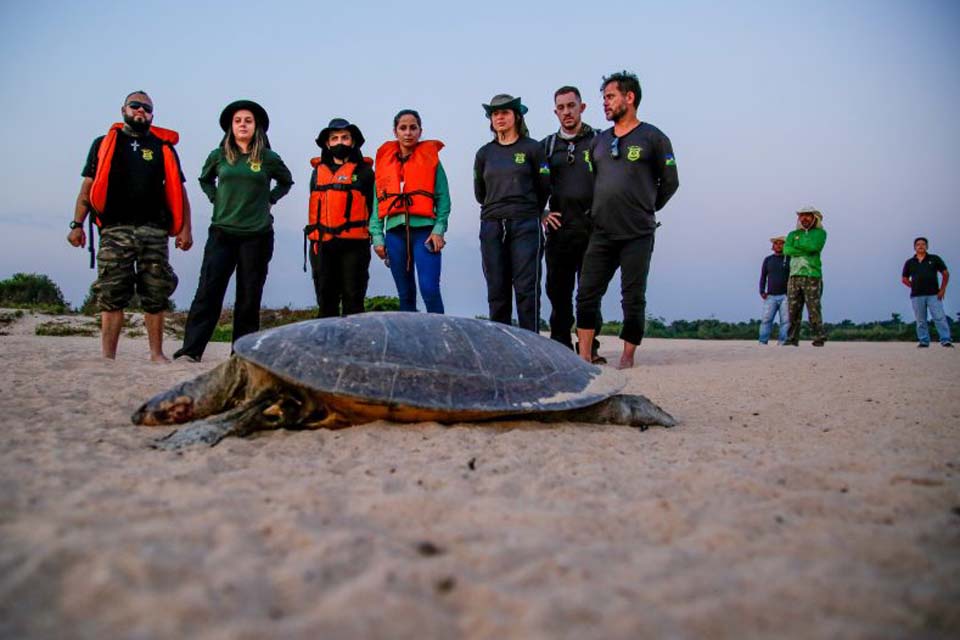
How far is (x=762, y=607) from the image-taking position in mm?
1271

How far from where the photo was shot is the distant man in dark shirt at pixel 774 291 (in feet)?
39.3

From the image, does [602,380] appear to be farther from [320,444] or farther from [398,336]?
[320,444]

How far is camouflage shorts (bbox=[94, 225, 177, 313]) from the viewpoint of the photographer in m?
5.52

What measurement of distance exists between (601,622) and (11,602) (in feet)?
4.39

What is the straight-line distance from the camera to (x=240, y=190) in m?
5.95

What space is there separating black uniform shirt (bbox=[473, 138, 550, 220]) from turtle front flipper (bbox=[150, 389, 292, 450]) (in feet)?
12.6

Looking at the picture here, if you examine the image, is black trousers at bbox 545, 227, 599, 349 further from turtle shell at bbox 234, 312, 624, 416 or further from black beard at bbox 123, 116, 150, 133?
black beard at bbox 123, 116, 150, 133

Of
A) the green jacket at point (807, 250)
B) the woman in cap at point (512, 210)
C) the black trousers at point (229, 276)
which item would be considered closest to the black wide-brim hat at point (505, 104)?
the woman in cap at point (512, 210)

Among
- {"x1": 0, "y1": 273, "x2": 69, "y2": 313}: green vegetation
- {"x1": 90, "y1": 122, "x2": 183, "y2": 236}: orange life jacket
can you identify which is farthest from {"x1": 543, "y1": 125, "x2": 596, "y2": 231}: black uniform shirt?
{"x1": 0, "y1": 273, "x2": 69, "y2": 313}: green vegetation

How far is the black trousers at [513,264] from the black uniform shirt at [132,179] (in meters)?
3.46

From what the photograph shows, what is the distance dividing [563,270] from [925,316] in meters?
8.90

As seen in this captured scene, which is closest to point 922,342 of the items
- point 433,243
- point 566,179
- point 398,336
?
point 566,179

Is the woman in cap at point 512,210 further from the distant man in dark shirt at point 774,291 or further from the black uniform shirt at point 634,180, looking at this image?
the distant man in dark shirt at point 774,291

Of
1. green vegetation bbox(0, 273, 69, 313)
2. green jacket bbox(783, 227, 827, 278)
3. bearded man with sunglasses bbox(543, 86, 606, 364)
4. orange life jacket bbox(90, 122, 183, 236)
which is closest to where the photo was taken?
orange life jacket bbox(90, 122, 183, 236)
